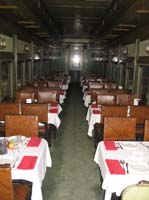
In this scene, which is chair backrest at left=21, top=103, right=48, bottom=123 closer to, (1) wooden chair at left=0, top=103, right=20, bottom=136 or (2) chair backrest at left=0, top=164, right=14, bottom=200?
(1) wooden chair at left=0, top=103, right=20, bottom=136

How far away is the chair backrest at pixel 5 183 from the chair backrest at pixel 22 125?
1.67 meters

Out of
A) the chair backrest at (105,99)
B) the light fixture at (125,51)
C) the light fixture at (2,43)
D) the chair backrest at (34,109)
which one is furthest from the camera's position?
the light fixture at (125,51)

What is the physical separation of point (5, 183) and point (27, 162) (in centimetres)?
65

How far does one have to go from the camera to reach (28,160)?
125 inches

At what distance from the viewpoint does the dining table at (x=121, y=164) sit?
282 centimetres

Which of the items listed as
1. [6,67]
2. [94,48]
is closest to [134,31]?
[6,67]

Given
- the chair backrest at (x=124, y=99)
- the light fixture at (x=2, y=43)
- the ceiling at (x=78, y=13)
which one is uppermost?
the ceiling at (x=78, y=13)

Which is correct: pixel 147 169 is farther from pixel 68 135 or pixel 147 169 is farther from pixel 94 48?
pixel 94 48

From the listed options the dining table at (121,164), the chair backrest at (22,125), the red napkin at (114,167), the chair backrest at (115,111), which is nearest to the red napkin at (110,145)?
the dining table at (121,164)

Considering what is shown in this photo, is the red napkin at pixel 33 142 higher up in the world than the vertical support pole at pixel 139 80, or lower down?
lower down

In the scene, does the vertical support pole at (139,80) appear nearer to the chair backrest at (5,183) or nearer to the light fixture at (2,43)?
the light fixture at (2,43)

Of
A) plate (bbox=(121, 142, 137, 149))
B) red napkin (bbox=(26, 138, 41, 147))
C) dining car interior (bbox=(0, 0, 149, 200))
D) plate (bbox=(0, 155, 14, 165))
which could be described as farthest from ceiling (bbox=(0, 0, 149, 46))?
plate (bbox=(0, 155, 14, 165))

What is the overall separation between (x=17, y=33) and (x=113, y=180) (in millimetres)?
7099

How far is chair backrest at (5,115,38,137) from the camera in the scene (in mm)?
4156
